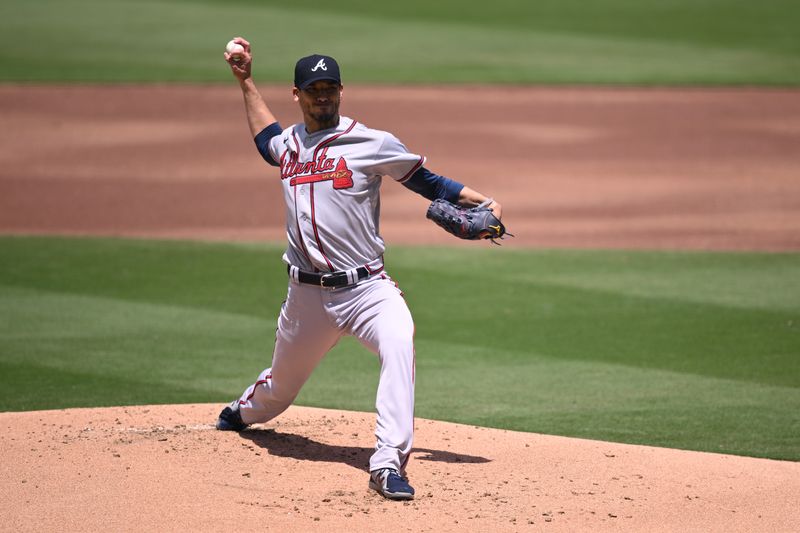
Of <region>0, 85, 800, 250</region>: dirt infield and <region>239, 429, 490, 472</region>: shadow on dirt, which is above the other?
<region>0, 85, 800, 250</region>: dirt infield

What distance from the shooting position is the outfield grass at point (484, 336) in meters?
7.31

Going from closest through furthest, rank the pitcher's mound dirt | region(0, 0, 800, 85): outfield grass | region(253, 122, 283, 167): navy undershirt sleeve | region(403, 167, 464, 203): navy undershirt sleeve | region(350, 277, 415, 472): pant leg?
the pitcher's mound dirt < region(350, 277, 415, 472): pant leg < region(403, 167, 464, 203): navy undershirt sleeve < region(253, 122, 283, 167): navy undershirt sleeve < region(0, 0, 800, 85): outfield grass

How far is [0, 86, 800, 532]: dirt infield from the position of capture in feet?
16.6

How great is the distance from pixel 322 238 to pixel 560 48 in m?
21.4

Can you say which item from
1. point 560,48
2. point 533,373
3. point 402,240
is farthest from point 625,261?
point 560,48

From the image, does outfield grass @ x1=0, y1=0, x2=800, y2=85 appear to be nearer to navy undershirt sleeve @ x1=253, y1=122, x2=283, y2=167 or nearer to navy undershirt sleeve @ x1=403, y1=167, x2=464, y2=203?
navy undershirt sleeve @ x1=253, y1=122, x2=283, y2=167

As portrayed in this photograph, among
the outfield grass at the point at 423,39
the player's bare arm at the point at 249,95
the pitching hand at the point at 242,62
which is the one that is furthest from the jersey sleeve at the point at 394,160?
the outfield grass at the point at 423,39

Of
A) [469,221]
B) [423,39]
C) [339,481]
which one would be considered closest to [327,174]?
[469,221]

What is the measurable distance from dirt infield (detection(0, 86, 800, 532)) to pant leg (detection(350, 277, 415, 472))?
22 cm

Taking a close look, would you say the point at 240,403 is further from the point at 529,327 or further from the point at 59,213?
the point at 59,213

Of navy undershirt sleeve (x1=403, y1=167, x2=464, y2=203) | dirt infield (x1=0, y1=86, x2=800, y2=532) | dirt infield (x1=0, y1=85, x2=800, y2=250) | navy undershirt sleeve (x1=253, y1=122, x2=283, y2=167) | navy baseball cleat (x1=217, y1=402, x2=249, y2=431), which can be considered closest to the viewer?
dirt infield (x1=0, y1=86, x2=800, y2=532)

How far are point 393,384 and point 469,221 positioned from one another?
2.68 feet

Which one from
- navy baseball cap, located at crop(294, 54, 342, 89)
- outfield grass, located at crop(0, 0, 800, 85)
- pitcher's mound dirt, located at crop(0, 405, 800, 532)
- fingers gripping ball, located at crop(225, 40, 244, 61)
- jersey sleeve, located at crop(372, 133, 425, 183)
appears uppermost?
outfield grass, located at crop(0, 0, 800, 85)

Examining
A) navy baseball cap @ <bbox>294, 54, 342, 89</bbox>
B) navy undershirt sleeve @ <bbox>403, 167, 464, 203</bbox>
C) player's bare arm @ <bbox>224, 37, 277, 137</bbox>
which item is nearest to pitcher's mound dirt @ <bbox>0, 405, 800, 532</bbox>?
navy undershirt sleeve @ <bbox>403, 167, 464, 203</bbox>
